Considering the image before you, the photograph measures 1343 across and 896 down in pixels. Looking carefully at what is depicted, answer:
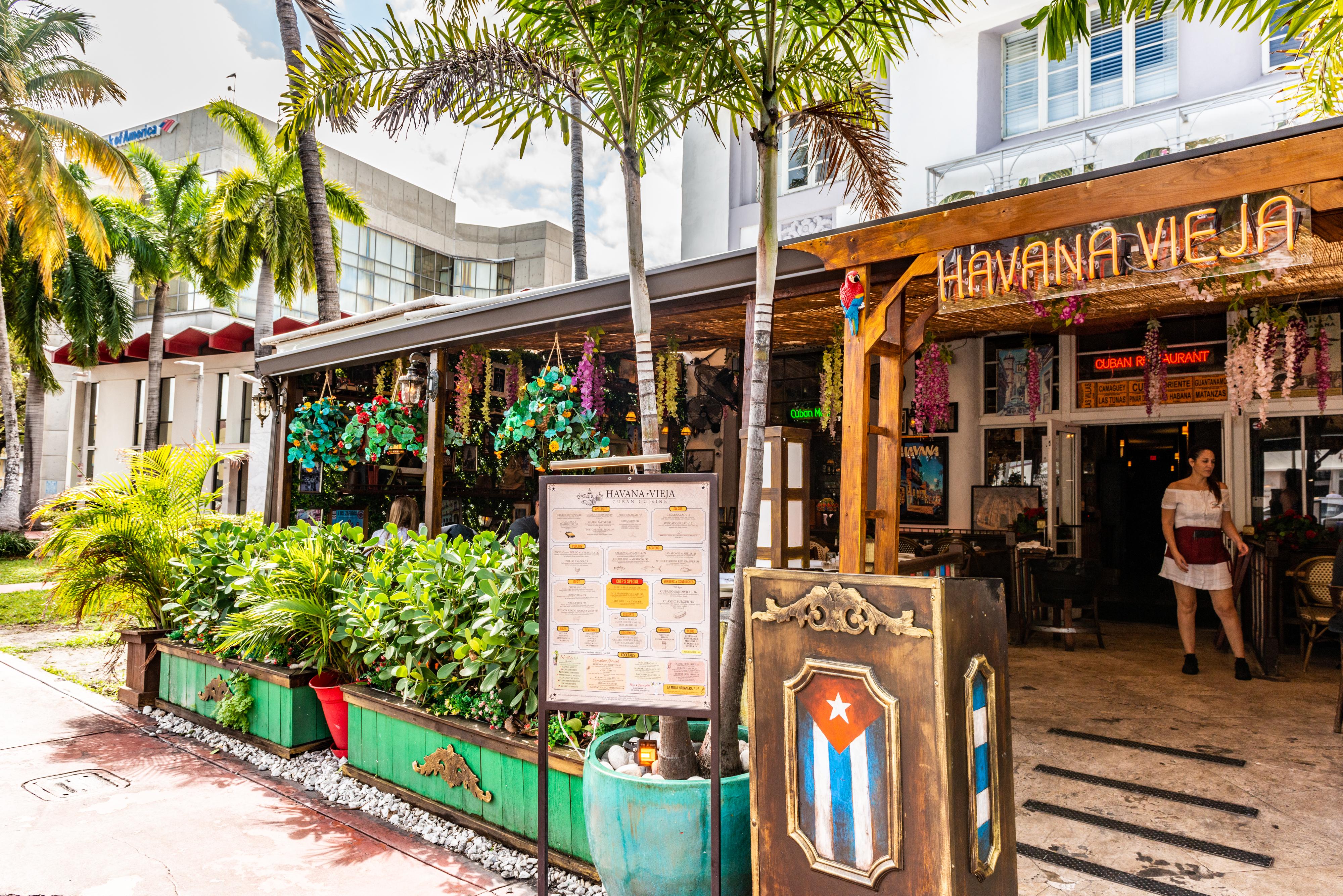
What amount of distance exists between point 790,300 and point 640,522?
279 cm

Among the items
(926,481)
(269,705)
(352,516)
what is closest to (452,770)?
(269,705)

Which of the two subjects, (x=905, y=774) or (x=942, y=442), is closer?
(x=905, y=774)

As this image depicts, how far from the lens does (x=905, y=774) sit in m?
2.03

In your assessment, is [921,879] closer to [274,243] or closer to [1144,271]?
[1144,271]

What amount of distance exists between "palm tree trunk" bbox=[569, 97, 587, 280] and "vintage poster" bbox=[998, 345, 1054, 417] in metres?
7.64

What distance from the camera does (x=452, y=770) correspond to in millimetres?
3645

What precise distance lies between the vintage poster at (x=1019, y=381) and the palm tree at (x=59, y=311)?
20.3 metres

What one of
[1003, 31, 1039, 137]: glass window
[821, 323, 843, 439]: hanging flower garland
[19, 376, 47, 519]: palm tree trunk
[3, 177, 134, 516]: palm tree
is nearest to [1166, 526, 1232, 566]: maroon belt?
[821, 323, 843, 439]: hanging flower garland

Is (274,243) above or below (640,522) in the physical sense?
above

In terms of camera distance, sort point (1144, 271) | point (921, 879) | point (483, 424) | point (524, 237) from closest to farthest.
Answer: point (921, 879) → point (1144, 271) → point (483, 424) → point (524, 237)

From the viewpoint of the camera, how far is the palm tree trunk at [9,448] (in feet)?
56.7

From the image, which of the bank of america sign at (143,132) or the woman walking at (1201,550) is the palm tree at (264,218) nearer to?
the bank of america sign at (143,132)

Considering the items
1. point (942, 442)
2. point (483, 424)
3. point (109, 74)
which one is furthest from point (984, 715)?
point (109, 74)

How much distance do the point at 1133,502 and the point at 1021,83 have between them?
17.9ft
